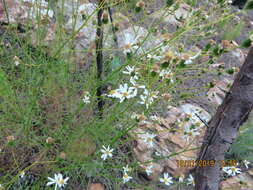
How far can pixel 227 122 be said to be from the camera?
0.90 metres

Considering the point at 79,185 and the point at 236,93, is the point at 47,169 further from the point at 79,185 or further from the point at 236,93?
the point at 236,93

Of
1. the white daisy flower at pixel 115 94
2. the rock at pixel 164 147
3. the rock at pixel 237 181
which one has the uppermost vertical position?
the white daisy flower at pixel 115 94

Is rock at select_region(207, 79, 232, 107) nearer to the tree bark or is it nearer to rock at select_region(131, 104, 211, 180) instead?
rock at select_region(131, 104, 211, 180)

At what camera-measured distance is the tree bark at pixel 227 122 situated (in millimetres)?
822

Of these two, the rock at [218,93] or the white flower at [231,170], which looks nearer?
the white flower at [231,170]

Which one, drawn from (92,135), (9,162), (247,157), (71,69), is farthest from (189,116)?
(9,162)

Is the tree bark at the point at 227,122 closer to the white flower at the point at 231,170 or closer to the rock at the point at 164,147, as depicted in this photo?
the white flower at the point at 231,170

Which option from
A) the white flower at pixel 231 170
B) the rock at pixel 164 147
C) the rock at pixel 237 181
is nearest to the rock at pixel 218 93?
the rock at pixel 164 147

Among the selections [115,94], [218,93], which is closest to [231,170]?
[115,94]

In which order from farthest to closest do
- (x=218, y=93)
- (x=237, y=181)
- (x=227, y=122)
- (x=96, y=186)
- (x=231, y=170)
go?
(x=218, y=93)
(x=237, y=181)
(x=96, y=186)
(x=231, y=170)
(x=227, y=122)

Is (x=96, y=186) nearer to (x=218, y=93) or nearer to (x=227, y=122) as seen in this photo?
(x=227, y=122)

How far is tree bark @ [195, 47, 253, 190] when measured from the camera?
2.70 ft

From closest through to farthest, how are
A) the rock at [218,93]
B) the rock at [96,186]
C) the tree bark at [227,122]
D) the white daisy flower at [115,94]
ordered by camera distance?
the tree bark at [227,122]
the white daisy flower at [115,94]
the rock at [96,186]
the rock at [218,93]

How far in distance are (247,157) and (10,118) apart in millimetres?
1460
